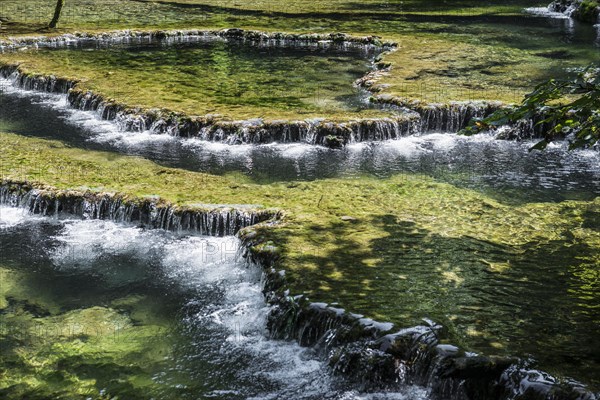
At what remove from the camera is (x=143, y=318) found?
31.5 feet

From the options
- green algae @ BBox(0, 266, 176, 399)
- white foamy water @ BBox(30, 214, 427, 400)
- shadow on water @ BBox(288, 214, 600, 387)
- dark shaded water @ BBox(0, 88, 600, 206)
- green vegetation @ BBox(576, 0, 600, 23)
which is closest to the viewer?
shadow on water @ BBox(288, 214, 600, 387)

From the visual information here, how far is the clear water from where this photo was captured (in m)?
8.20

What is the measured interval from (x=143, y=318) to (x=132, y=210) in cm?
315

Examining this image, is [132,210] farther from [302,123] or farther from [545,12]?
[545,12]

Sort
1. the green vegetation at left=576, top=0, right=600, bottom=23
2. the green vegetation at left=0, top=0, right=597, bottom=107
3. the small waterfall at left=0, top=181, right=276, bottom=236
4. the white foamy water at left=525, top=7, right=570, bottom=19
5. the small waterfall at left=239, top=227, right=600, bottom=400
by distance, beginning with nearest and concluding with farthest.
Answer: the small waterfall at left=239, top=227, right=600, bottom=400 → the small waterfall at left=0, top=181, right=276, bottom=236 → the green vegetation at left=0, top=0, right=597, bottom=107 → the green vegetation at left=576, top=0, right=600, bottom=23 → the white foamy water at left=525, top=7, right=570, bottom=19

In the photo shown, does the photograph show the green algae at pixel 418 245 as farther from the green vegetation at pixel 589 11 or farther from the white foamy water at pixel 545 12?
the white foamy water at pixel 545 12

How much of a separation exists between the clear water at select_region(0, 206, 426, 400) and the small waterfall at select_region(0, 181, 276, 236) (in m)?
0.20

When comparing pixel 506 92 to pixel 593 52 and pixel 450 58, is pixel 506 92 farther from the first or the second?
pixel 593 52

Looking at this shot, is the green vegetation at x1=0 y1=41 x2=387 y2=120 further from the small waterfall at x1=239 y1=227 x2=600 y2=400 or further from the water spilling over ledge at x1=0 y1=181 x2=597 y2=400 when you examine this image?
the small waterfall at x1=239 y1=227 x2=600 y2=400

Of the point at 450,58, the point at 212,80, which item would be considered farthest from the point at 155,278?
the point at 450,58

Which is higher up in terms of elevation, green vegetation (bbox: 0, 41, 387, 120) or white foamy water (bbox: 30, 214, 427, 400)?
green vegetation (bbox: 0, 41, 387, 120)

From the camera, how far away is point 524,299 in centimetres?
874

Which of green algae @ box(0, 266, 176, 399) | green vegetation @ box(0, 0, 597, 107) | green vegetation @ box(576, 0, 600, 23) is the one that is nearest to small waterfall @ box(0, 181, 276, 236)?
green algae @ box(0, 266, 176, 399)

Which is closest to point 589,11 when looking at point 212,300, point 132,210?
point 132,210
